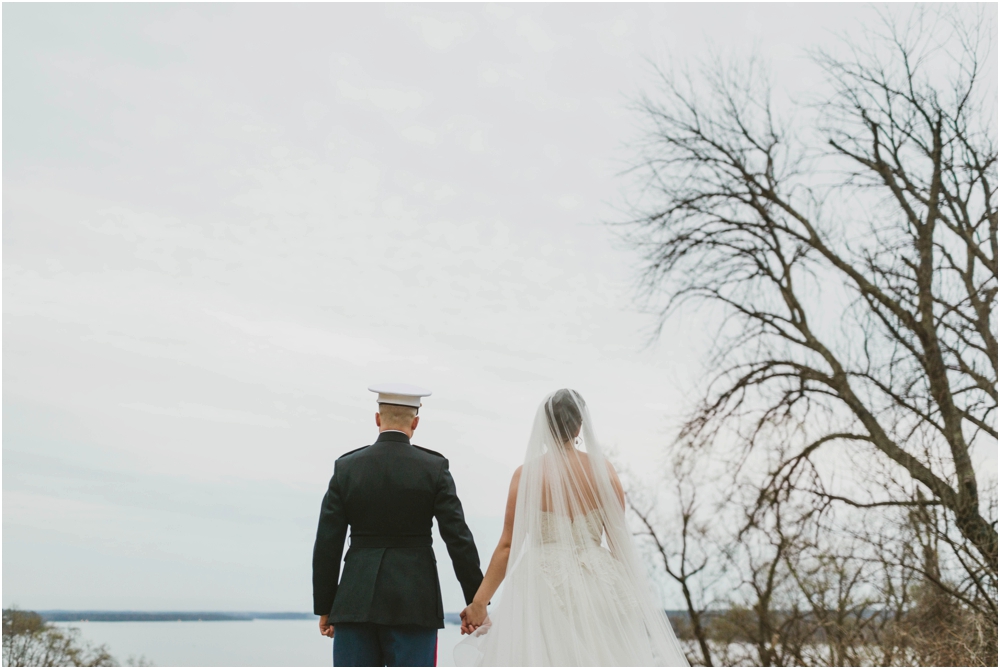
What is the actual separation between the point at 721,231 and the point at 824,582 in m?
6.21

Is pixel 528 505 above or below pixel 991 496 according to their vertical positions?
below

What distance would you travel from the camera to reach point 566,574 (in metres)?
3.88

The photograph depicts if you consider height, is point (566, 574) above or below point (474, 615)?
above

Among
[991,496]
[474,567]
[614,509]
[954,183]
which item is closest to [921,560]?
[991,496]

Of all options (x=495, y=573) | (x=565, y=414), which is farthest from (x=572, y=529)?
(x=565, y=414)

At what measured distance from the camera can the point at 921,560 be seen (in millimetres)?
8453

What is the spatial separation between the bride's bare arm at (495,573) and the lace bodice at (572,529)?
0.57ft

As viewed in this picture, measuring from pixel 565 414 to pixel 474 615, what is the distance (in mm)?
1107

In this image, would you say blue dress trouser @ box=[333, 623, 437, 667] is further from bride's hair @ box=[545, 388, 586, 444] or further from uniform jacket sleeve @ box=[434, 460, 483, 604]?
bride's hair @ box=[545, 388, 586, 444]

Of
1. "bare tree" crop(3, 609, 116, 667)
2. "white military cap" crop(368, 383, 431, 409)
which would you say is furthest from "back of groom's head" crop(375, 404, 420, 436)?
"bare tree" crop(3, 609, 116, 667)

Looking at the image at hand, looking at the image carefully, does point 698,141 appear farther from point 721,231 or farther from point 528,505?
point 528,505

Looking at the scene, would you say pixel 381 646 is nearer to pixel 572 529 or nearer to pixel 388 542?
pixel 388 542

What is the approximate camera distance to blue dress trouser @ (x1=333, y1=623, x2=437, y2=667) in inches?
143

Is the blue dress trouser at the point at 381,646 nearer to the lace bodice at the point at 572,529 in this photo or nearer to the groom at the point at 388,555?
the groom at the point at 388,555
